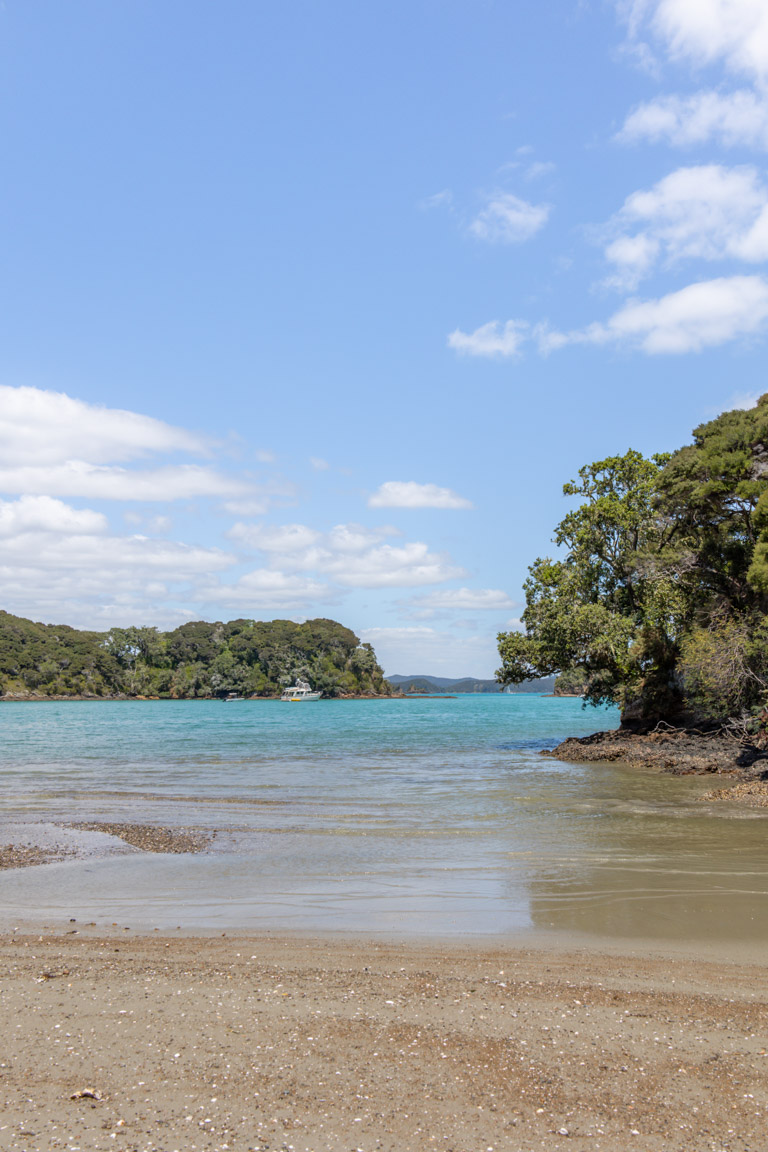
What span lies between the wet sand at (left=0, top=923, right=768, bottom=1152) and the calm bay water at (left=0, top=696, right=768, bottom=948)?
124 cm

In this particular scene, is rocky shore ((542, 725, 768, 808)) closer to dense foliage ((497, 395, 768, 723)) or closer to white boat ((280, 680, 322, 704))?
dense foliage ((497, 395, 768, 723))

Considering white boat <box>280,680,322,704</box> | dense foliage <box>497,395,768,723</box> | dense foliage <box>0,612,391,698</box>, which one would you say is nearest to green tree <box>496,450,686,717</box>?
dense foliage <box>497,395,768,723</box>

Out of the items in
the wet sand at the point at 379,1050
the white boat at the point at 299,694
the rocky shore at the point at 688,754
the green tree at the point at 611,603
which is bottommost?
the white boat at the point at 299,694

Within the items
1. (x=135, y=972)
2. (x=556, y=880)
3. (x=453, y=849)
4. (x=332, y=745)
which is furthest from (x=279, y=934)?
(x=332, y=745)

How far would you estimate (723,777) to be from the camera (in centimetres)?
2102

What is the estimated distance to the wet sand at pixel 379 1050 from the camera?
408cm

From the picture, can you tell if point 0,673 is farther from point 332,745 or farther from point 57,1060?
point 57,1060

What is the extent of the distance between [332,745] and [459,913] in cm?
2836

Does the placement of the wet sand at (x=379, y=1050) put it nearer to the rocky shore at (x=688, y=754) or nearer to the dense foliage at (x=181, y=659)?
the rocky shore at (x=688, y=754)

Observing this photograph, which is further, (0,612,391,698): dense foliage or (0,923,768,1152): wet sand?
(0,612,391,698): dense foliage

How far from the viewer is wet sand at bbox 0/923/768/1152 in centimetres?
408

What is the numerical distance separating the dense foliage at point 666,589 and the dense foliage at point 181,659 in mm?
121451

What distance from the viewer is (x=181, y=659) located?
157 m

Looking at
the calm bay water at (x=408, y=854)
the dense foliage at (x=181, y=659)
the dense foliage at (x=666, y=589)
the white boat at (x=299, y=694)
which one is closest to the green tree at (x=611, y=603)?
the dense foliage at (x=666, y=589)
